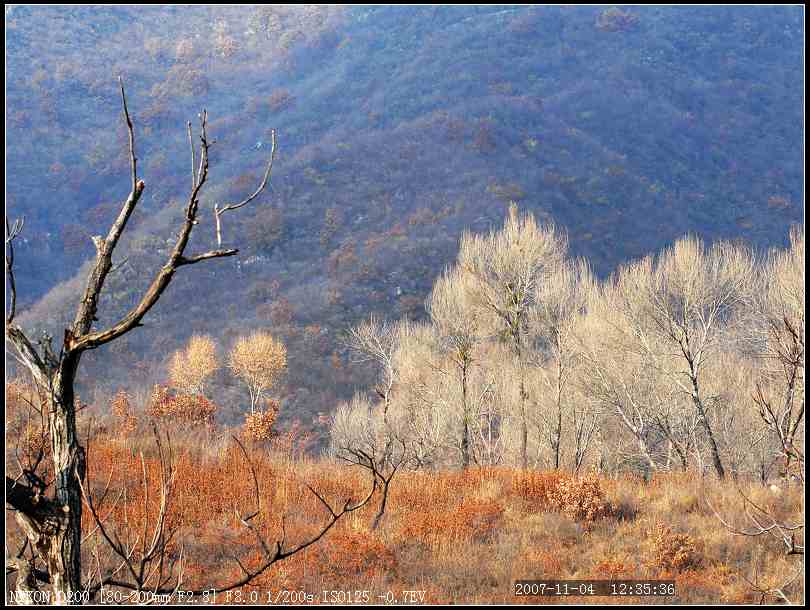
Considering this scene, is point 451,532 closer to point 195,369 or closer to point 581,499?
point 581,499

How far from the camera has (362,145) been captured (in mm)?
83375

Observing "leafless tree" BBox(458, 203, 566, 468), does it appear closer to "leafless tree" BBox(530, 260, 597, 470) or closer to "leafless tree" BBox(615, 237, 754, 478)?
"leafless tree" BBox(530, 260, 597, 470)

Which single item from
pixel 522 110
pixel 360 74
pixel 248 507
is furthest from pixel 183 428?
pixel 360 74

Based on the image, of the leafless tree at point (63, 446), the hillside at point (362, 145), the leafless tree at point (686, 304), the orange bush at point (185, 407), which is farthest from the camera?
the hillside at point (362, 145)

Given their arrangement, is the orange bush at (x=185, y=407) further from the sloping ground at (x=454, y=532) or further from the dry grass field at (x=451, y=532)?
the dry grass field at (x=451, y=532)

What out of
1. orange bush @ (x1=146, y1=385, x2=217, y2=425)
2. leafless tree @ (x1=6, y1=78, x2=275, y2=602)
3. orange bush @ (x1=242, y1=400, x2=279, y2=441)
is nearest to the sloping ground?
leafless tree @ (x1=6, y1=78, x2=275, y2=602)

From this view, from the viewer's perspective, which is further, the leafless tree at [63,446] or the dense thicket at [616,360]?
the dense thicket at [616,360]

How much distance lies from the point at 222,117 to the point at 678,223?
62.7 m

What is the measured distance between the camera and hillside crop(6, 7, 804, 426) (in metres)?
61.2

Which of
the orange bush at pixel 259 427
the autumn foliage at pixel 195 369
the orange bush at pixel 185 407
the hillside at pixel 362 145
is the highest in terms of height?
the hillside at pixel 362 145

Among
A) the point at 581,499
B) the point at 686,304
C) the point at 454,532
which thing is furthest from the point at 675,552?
the point at 686,304

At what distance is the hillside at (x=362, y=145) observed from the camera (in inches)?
2408

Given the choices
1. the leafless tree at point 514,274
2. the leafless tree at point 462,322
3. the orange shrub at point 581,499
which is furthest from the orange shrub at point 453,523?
the leafless tree at point 462,322

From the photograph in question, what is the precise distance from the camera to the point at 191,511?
30.0ft
